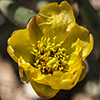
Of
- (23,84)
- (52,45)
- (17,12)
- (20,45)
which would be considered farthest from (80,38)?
(23,84)

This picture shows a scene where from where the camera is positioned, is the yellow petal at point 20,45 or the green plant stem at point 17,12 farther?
the green plant stem at point 17,12

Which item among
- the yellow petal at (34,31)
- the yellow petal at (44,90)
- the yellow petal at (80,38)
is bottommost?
the yellow petal at (44,90)

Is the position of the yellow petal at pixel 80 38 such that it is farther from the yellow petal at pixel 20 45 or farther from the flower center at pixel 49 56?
the yellow petal at pixel 20 45

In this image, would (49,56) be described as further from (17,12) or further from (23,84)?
(23,84)

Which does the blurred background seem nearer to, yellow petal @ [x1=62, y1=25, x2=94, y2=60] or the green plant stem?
the green plant stem

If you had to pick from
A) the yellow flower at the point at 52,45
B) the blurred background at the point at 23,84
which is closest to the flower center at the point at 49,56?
the yellow flower at the point at 52,45

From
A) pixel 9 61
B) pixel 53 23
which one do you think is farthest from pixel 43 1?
pixel 53 23

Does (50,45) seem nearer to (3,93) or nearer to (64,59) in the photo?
(64,59)
